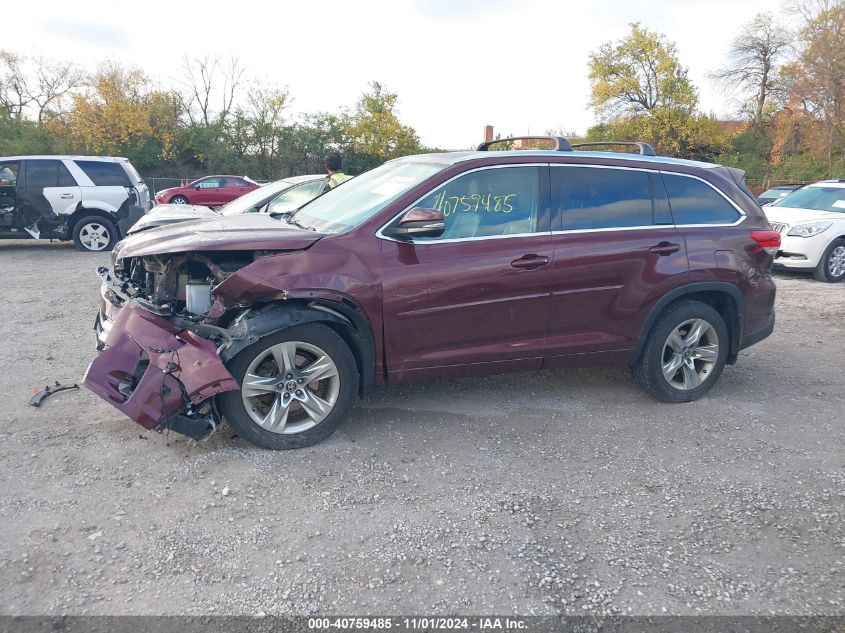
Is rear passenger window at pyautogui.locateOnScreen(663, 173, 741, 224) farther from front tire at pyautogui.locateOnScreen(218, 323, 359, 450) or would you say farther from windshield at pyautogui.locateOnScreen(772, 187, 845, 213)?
windshield at pyautogui.locateOnScreen(772, 187, 845, 213)

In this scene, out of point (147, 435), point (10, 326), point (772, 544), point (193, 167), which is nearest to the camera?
point (772, 544)

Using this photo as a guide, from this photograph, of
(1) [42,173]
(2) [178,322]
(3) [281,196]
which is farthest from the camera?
(1) [42,173]

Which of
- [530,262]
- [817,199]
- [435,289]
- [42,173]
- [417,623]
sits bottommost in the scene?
[417,623]

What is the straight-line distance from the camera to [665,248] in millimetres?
4547

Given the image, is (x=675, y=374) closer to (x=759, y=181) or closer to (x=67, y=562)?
(x=67, y=562)

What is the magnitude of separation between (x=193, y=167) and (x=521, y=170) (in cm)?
3469

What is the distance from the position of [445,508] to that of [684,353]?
2532 millimetres

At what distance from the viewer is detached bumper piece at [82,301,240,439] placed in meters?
3.41

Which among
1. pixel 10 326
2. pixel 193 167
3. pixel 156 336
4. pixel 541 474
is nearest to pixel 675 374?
pixel 541 474

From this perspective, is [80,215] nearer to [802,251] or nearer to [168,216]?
[168,216]

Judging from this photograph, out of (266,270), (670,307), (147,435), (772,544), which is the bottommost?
(772,544)

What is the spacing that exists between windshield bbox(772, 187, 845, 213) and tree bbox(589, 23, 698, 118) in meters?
28.9

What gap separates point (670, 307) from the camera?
469 centimetres

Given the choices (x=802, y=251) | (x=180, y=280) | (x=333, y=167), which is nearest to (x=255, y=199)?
(x=333, y=167)
